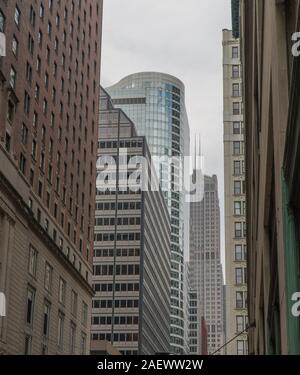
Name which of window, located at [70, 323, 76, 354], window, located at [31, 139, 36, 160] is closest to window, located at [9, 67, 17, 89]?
window, located at [31, 139, 36, 160]

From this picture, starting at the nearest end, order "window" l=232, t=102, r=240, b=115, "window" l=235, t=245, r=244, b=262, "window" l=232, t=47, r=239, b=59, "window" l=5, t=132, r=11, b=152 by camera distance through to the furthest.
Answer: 1. "window" l=5, t=132, r=11, b=152
2. "window" l=235, t=245, r=244, b=262
3. "window" l=232, t=102, r=240, b=115
4. "window" l=232, t=47, r=239, b=59

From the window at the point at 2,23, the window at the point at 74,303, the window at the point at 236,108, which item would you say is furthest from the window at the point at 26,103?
the window at the point at 236,108

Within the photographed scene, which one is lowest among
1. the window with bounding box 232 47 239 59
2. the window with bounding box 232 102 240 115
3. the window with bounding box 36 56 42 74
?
the window with bounding box 36 56 42 74

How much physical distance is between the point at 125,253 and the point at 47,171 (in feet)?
249

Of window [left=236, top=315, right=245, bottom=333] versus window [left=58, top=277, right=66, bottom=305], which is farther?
window [left=236, top=315, right=245, bottom=333]

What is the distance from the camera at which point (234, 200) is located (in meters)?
91.7

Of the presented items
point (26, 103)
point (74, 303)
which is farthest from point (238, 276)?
point (26, 103)

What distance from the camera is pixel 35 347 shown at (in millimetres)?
58844

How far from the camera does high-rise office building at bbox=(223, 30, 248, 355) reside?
87500 millimetres

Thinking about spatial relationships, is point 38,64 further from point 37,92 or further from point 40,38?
point 40,38

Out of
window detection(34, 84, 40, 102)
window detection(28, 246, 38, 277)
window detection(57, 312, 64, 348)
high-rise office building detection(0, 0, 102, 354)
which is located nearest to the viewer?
high-rise office building detection(0, 0, 102, 354)

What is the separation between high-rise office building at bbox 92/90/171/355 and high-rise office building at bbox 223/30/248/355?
147 feet

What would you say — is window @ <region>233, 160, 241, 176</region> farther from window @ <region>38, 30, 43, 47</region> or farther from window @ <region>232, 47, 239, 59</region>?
window @ <region>38, 30, 43, 47</region>

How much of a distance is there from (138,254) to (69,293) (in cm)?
6810
